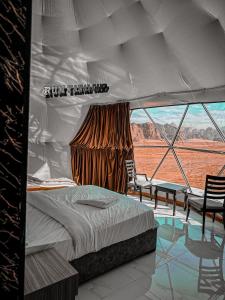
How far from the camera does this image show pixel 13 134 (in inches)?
48.2

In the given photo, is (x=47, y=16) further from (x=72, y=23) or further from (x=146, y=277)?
(x=146, y=277)

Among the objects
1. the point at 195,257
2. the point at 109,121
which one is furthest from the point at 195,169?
the point at 195,257

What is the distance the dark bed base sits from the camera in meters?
2.84

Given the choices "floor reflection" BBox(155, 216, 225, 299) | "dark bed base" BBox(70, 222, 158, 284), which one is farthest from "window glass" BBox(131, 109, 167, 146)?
"dark bed base" BBox(70, 222, 158, 284)

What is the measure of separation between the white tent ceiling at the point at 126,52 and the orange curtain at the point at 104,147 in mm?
574

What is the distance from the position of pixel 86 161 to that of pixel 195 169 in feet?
19.0

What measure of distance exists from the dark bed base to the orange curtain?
3.15 m

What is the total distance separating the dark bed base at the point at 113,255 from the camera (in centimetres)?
284

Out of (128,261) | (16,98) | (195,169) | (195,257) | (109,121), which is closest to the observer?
(16,98)

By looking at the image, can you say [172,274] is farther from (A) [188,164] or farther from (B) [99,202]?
(A) [188,164]

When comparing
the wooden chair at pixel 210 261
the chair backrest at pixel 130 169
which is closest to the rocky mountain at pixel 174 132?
the chair backrest at pixel 130 169

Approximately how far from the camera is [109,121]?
6676 mm

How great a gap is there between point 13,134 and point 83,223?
194 cm

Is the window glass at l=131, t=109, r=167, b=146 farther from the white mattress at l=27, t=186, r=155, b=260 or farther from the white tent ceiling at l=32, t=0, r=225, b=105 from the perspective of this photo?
the white mattress at l=27, t=186, r=155, b=260
